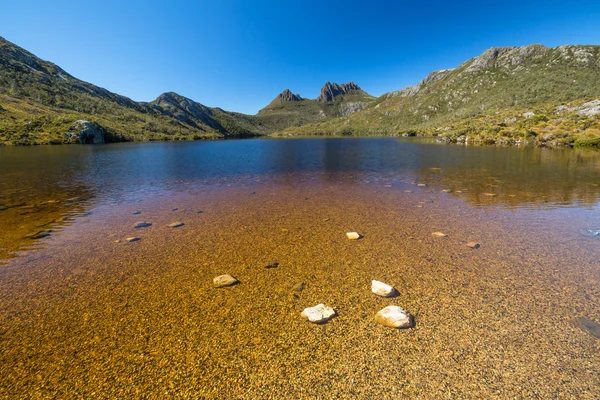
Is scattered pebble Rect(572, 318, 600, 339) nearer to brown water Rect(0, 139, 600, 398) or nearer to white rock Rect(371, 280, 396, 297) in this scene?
brown water Rect(0, 139, 600, 398)

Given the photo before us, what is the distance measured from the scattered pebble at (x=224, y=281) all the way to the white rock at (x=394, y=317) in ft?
13.8

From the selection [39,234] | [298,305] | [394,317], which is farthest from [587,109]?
[39,234]

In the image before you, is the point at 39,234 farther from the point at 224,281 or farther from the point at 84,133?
the point at 84,133

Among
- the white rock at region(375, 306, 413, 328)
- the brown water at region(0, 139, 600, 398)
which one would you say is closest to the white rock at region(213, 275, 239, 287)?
the brown water at region(0, 139, 600, 398)

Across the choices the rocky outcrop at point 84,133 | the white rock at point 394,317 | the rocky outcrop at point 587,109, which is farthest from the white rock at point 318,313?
the rocky outcrop at point 84,133

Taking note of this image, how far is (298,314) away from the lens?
604 cm

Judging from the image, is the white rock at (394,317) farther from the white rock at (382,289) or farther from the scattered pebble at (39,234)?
the scattered pebble at (39,234)

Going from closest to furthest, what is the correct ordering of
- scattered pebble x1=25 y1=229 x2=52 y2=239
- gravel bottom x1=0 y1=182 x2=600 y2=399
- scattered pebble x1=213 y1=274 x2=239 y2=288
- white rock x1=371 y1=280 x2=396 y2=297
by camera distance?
gravel bottom x1=0 y1=182 x2=600 y2=399 → white rock x1=371 y1=280 x2=396 y2=297 → scattered pebble x1=213 y1=274 x2=239 y2=288 → scattered pebble x1=25 y1=229 x2=52 y2=239

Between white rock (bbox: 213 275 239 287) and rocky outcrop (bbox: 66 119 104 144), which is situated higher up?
rocky outcrop (bbox: 66 119 104 144)

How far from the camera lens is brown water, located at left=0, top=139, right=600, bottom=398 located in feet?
14.1

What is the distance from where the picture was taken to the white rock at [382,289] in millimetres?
6676

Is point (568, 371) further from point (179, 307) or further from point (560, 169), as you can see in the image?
point (560, 169)

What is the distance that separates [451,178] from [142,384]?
28806 mm

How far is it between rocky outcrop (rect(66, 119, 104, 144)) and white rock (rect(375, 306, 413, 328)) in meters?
173
